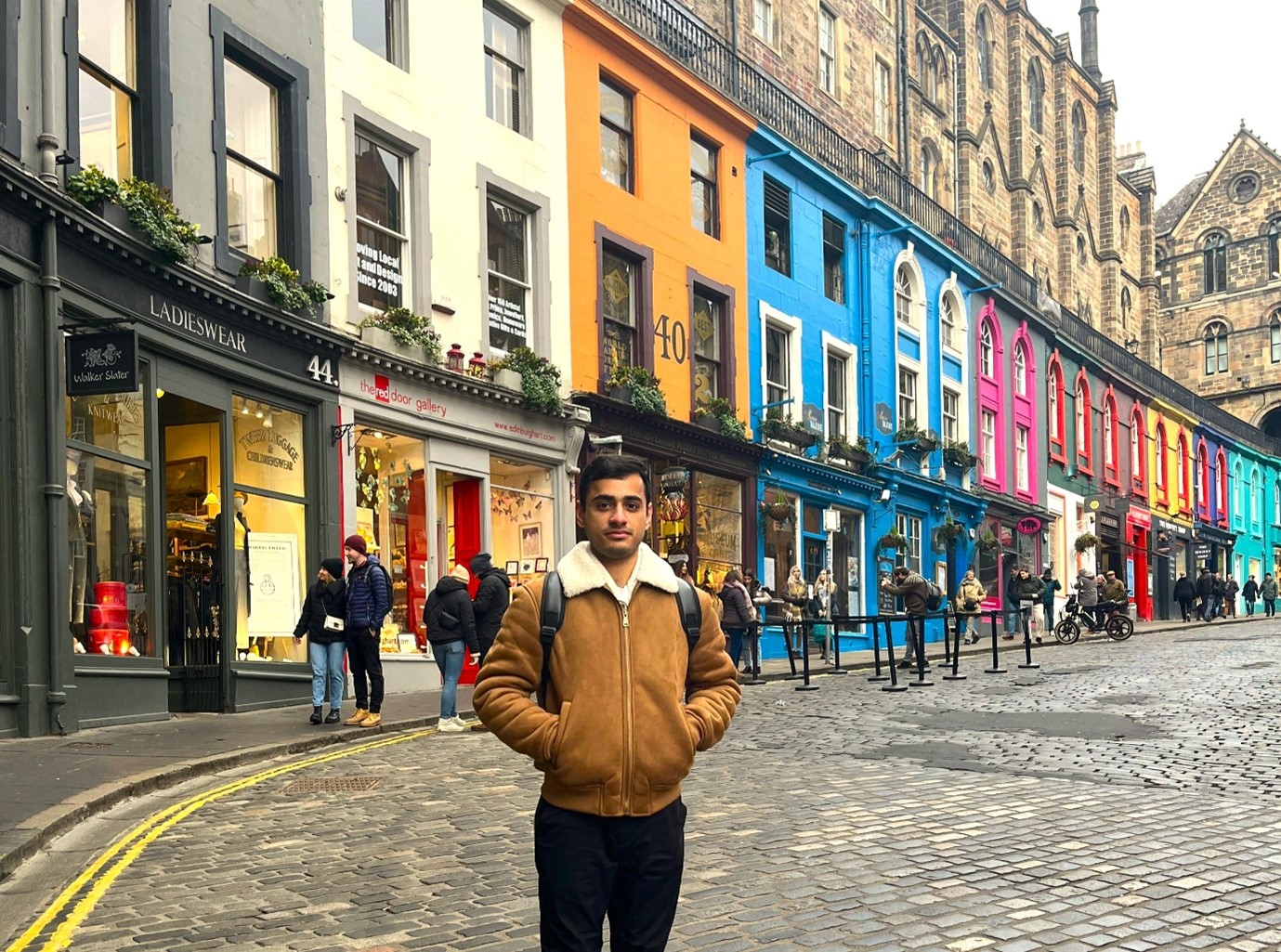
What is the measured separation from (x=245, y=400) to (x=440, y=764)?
6.71 meters

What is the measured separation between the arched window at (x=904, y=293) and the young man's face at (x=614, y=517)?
98.6 ft

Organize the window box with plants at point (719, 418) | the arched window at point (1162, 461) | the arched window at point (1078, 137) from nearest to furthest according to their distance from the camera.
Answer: the window box with plants at point (719, 418) < the arched window at point (1162, 461) < the arched window at point (1078, 137)

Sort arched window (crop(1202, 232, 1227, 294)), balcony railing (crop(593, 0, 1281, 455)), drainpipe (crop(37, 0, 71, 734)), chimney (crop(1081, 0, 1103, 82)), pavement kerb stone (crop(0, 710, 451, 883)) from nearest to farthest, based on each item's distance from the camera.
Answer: pavement kerb stone (crop(0, 710, 451, 883)) < drainpipe (crop(37, 0, 71, 734)) < balcony railing (crop(593, 0, 1281, 455)) < chimney (crop(1081, 0, 1103, 82)) < arched window (crop(1202, 232, 1227, 294))

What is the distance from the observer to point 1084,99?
2073 inches

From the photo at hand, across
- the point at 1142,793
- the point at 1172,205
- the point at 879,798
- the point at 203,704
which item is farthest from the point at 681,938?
the point at 1172,205

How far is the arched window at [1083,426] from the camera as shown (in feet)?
146

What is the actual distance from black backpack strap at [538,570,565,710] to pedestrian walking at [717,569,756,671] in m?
16.0

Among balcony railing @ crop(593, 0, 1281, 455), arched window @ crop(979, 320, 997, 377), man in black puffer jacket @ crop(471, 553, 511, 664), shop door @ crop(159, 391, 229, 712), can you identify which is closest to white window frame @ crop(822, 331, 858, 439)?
balcony railing @ crop(593, 0, 1281, 455)

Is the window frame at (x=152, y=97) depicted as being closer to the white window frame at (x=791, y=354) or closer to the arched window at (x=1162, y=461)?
the white window frame at (x=791, y=354)

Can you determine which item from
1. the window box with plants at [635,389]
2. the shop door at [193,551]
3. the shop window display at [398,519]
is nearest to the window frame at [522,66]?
the window box with plants at [635,389]

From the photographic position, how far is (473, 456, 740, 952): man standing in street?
3.56m

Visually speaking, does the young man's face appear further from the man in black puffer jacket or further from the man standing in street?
the man in black puffer jacket

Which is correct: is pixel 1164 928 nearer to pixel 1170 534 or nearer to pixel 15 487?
pixel 15 487

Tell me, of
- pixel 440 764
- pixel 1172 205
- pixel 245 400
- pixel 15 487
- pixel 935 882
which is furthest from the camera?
pixel 1172 205
